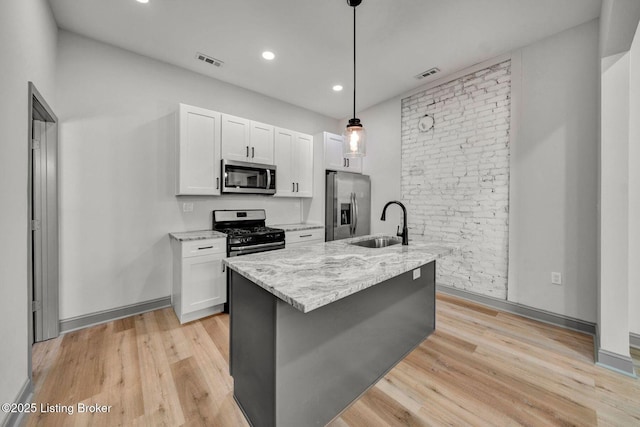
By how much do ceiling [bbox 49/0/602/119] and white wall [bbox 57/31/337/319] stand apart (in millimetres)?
268

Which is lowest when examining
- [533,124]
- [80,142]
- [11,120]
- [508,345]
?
[508,345]

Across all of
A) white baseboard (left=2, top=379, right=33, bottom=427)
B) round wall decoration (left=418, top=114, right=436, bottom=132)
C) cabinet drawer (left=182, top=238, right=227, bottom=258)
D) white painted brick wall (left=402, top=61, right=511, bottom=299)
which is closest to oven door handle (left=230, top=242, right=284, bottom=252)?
cabinet drawer (left=182, top=238, right=227, bottom=258)

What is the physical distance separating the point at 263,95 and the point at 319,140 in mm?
1098

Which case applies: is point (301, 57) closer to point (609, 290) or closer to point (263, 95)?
point (263, 95)

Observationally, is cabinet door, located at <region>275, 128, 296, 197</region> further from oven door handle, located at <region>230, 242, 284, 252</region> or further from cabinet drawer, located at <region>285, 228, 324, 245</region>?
oven door handle, located at <region>230, 242, 284, 252</region>

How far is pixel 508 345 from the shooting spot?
2338 millimetres

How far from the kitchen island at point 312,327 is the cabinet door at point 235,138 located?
193cm

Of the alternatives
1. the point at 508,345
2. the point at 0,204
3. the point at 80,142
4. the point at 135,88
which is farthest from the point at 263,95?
the point at 508,345

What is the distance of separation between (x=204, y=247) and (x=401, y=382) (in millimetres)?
2255

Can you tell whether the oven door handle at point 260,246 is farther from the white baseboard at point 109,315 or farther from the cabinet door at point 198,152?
the white baseboard at point 109,315

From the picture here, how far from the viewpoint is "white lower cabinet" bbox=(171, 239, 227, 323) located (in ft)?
8.93

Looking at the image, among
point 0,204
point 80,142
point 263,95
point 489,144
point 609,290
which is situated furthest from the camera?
point 263,95

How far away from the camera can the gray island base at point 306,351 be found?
130 centimetres

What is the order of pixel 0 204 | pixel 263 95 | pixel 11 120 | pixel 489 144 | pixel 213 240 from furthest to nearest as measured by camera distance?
pixel 263 95 → pixel 489 144 → pixel 213 240 → pixel 11 120 → pixel 0 204
